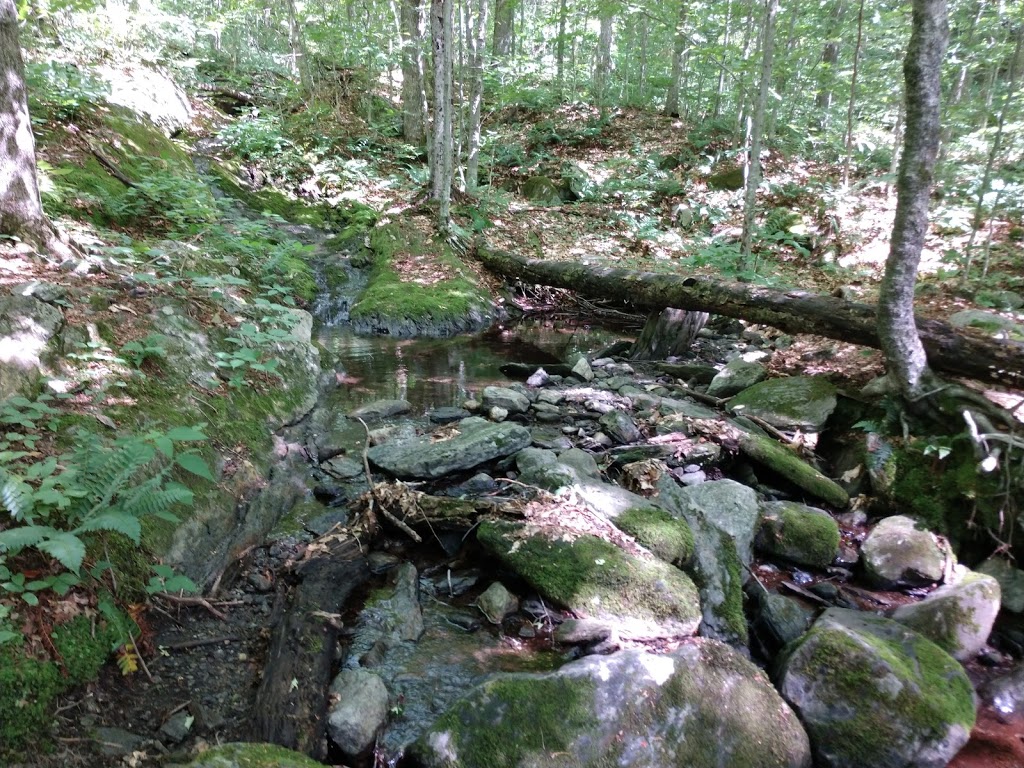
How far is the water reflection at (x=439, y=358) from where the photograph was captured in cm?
725

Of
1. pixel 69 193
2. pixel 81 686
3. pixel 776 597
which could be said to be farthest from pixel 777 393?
pixel 69 193

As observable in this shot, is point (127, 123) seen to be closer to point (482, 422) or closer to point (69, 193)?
point (69, 193)

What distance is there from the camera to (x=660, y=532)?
4.07 metres

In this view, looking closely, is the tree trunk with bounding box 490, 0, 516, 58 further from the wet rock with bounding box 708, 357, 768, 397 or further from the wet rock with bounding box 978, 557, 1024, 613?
the wet rock with bounding box 978, 557, 1024, 613

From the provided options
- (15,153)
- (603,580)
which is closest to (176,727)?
(603,580)

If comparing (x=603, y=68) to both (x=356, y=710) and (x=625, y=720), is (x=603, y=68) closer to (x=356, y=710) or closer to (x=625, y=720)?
(x=625, y=720)

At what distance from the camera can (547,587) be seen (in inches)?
147

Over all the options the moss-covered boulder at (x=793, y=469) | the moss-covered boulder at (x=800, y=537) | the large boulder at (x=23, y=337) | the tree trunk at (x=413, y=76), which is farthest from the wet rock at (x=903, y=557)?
the tree trunk at (x=413, y=76)

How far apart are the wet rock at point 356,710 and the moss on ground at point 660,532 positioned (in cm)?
193

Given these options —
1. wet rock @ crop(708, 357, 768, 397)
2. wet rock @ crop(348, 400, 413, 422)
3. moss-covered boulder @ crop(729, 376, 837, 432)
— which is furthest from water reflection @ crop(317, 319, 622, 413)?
moss-covered boulder @ crop(729, 376, 837, 432)

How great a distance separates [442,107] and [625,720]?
439 inches

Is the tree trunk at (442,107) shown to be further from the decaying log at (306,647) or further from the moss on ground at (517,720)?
the moss on ground at (517,720)

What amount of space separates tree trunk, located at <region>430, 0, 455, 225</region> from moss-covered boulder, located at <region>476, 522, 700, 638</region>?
9.62 metres

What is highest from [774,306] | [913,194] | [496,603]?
[913,194]
